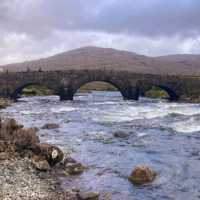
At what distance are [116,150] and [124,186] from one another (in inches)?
301

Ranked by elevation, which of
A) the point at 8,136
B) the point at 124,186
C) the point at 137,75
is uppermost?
the point at 137,75

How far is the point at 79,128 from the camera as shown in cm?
3491

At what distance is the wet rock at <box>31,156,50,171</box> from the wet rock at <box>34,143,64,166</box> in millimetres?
320

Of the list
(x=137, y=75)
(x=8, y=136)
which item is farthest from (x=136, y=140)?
(x=137, y=75)

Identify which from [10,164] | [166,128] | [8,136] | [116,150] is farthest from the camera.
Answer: [166,128]

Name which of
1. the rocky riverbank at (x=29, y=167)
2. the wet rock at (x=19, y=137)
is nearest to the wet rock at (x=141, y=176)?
the rocky riverbank at (x=29, y=167)

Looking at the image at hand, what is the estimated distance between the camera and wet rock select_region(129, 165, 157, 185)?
1780 centimetres

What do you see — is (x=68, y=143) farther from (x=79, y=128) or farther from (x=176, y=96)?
(x=176, y=96)

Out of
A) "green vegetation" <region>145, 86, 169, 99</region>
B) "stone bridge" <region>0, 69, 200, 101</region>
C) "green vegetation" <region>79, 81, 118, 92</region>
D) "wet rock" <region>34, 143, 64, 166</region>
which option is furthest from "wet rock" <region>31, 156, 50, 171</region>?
"green vegetation" <region>79, 81, 118, 92</region>

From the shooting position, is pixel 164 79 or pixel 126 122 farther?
pixel 164 79

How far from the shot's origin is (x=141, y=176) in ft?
59.2

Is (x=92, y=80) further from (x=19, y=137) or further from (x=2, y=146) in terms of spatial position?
(x=2, y=146)

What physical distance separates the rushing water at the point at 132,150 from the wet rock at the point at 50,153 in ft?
5.30

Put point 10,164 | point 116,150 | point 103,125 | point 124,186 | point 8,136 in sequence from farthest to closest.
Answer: point 103,125, point 116,150, point 8,136, point 10,164, point 124,186
